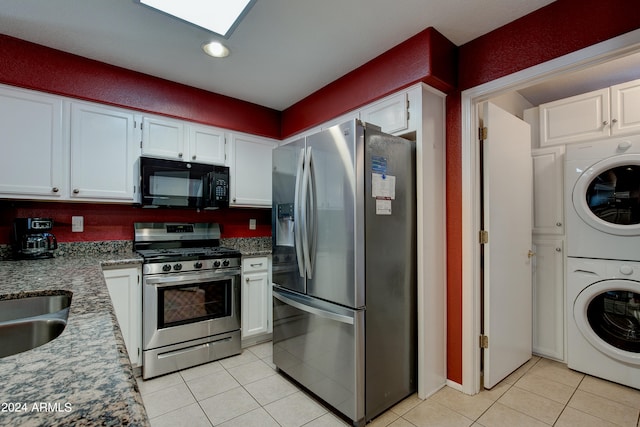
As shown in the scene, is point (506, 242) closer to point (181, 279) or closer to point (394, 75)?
point (394, 75)

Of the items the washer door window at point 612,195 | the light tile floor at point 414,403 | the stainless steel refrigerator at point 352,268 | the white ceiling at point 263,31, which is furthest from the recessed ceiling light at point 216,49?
the washer door window at point 612,195

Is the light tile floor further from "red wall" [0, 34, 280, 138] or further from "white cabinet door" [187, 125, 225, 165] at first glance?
"red wall" [0, 34, 280, 138]

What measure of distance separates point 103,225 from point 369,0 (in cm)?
275

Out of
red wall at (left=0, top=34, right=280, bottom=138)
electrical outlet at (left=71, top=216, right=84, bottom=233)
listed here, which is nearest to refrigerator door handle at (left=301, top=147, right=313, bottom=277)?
red wall at (left=0, top=34, right=280, bottom=138)

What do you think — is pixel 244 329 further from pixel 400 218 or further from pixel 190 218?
pixel 400 218

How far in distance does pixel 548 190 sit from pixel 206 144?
319 centimetres

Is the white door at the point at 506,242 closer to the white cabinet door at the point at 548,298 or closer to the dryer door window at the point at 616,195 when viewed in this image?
the white cabinet door at the point at 548,298

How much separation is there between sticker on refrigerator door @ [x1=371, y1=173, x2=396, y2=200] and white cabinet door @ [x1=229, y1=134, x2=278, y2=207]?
1.69 meters

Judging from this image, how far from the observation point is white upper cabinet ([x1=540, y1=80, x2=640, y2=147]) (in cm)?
232

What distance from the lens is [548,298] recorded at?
2668mm

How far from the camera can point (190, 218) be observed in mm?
3113

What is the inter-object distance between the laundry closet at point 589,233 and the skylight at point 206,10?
8.77 ft

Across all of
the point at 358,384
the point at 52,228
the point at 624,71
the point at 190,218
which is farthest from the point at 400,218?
the point at 52,228

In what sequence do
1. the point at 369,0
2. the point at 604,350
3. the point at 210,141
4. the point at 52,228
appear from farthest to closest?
the point at 210,141, the point at 52,228, the point at 604,350, the point at 369,0
